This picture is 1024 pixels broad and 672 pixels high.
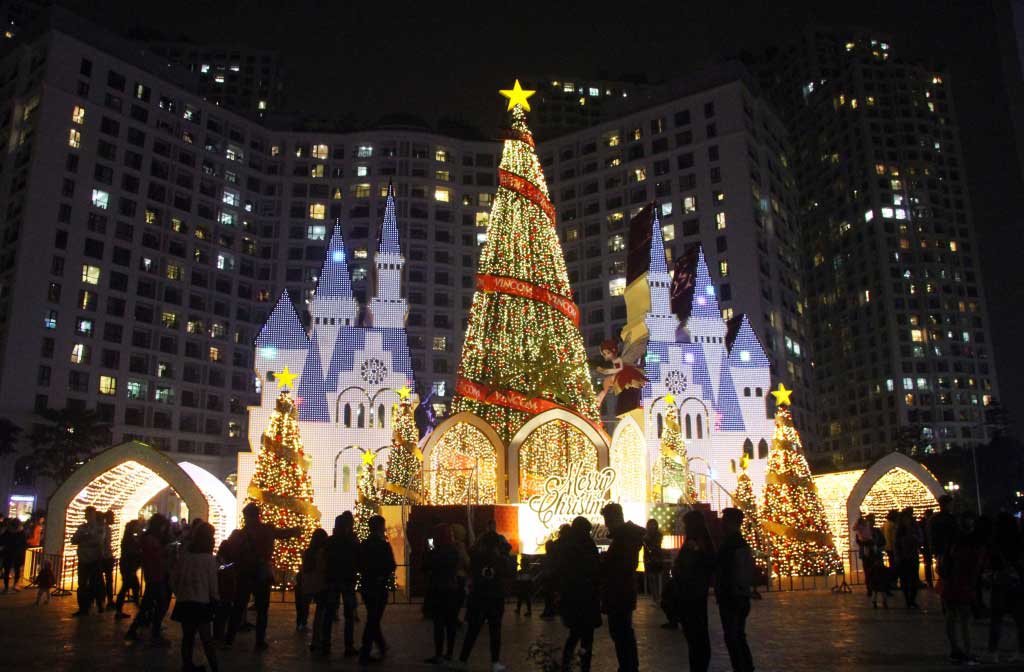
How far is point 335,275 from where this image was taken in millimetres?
40969

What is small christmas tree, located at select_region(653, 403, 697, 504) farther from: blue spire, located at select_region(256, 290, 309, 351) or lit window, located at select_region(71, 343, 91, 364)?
lit window, located at select_region(71, 343, 91, 364)

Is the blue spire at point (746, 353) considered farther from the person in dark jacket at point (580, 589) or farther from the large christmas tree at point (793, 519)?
the person in dark jacket at point (580, 589)

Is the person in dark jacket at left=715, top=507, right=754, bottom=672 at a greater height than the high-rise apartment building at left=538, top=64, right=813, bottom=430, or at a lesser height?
lesser

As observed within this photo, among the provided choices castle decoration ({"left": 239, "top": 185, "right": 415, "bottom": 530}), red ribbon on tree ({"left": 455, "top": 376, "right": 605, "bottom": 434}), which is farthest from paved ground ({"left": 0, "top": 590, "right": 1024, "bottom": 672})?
castle decoration ({"left": 239, "top": 185, "right": 415, "bottom": 530})

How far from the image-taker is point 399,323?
4144 cm

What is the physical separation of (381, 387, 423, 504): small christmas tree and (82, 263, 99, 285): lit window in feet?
152

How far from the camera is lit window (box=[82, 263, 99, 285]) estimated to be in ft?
207

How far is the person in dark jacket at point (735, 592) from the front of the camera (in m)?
8.21

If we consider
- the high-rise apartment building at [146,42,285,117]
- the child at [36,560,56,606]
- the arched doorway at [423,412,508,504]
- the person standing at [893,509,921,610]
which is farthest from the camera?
the high-rise apartment building at [146,42,285,117]

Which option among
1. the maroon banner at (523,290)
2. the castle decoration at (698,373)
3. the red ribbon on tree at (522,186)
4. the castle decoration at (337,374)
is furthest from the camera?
the castle decoration at (698,373)

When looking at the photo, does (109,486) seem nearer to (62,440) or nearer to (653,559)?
(653,559)

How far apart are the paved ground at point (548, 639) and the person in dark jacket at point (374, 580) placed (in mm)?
295

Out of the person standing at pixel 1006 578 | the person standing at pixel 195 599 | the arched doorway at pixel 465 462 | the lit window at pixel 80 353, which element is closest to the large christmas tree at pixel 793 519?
the arched doorway at pixel 465 462

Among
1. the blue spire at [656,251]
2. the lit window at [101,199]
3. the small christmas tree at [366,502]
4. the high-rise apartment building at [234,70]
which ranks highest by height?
the high-rise apartment building at [234,70]
